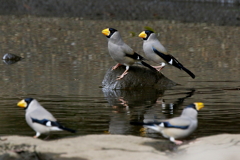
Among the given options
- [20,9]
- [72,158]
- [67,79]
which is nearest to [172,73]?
[67,79]

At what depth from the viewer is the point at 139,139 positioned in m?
6.59

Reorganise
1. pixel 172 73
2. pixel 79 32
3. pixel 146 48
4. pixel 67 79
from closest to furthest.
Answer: pixel 146 48, pixel 67 79, pixel 172 73, pixel 79 32

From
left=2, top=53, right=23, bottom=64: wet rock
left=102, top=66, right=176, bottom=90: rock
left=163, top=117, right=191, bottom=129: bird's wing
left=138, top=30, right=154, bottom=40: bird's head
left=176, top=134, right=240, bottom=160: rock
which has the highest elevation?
left=138, top=30, right=154, bottom=40: bird's head

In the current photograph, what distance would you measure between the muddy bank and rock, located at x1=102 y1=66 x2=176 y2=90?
153 inches

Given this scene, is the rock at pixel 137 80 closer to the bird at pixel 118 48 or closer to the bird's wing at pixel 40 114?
the bird at pixel 118 48

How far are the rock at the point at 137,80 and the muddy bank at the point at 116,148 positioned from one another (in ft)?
12.8

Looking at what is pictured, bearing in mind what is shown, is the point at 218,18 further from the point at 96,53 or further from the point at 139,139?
the point at 139,139

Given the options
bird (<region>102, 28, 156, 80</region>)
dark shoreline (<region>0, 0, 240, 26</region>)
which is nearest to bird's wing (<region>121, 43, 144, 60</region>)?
bird (<region>102, 28, 156, 80</region>)

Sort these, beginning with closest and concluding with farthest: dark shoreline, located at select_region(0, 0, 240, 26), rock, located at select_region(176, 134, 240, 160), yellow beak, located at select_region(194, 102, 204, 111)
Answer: rock, located at select_region(176, 134, 240, 160), yellow beak, located at select_region(194, 102, 204, 111), dark shoreline, located at select_region(0, 0, 240, 26)

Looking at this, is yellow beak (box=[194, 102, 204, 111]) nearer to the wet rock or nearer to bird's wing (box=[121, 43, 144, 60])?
bird's wing (box=[121, 43, 144, 60])

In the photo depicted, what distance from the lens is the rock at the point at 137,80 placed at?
10508 millimetres

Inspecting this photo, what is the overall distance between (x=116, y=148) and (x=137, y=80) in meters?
4.43

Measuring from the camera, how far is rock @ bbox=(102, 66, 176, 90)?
10.5m

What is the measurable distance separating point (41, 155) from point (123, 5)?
20.9 meters
